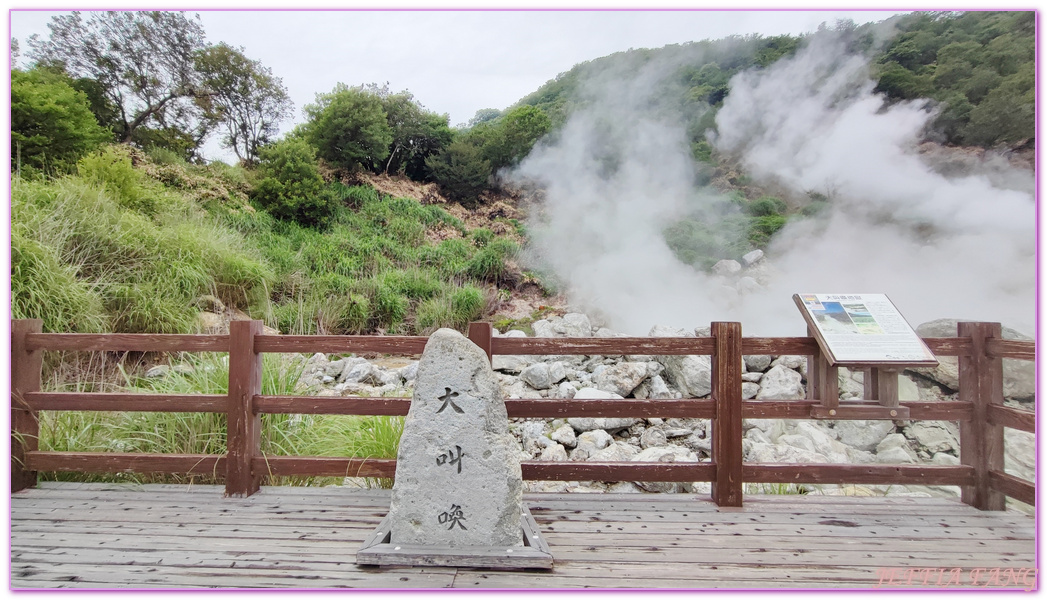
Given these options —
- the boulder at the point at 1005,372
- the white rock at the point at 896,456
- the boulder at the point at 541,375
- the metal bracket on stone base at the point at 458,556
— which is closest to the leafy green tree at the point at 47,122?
the boulder at the point at 541,375

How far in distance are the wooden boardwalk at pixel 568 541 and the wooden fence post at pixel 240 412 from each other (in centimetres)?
11

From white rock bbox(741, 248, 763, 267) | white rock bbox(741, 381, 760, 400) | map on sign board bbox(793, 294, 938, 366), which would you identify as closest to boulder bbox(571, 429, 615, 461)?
white rock bbox(741, 381, 760, 400)

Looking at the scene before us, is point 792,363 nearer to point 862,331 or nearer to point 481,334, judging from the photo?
point 862,331

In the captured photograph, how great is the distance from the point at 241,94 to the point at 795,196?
10.3 meters

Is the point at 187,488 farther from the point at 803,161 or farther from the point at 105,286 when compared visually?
the point at 803,161

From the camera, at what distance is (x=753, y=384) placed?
19.5 ft

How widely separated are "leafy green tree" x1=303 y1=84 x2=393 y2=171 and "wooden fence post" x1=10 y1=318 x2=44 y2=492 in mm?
6790

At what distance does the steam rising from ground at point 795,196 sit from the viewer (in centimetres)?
736

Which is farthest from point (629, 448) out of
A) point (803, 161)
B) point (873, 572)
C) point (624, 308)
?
point (803, 161)

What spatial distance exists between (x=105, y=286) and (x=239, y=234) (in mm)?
2509

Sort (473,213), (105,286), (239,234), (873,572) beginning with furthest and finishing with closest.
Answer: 1. (473,213)
2. (239,234)
3. (105,286)
4. (873,572)

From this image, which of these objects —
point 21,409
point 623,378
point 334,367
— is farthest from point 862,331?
point 334,367

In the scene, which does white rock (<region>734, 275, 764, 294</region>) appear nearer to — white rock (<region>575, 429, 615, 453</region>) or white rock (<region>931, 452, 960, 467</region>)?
white rock (<region>931, 452, 960, 467</region>)

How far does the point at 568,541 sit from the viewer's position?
2.29 meters
